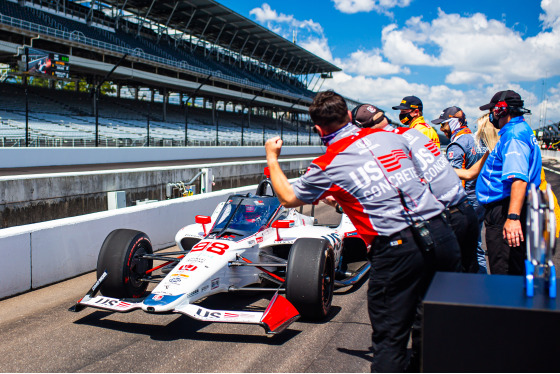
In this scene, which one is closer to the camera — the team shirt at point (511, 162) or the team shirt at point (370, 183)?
the team shirt at point (370, 183)

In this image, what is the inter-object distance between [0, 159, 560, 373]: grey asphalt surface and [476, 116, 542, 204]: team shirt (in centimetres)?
166

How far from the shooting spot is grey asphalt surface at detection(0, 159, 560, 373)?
3965 mm

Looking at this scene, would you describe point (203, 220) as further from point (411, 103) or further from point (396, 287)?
point (396, 287)

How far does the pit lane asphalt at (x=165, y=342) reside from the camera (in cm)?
396

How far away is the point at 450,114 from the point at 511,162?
2208 millimetres

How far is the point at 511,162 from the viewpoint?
12.1ft

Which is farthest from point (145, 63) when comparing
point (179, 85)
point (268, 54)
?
point (268, 54)

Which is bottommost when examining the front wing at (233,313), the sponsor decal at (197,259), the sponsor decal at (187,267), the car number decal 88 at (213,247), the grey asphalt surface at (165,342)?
the grey asphalt surface at (165,342)

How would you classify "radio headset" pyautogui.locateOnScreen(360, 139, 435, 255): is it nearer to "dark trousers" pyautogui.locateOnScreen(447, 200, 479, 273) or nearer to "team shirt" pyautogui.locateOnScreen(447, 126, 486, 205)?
"dark trousers" pyautogui.locateOnScreen(447, 200, 479, 273)

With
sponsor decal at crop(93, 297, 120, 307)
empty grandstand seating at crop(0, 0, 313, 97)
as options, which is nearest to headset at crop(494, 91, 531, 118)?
sponsor decal at crop(93, 297, 120, 307)

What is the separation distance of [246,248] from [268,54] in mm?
65582

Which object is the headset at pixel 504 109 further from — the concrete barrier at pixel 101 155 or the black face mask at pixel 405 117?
the concrete barrier at pixel 101 155

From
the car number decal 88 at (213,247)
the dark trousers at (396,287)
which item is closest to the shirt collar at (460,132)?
the car number decal 88 at (213,247)

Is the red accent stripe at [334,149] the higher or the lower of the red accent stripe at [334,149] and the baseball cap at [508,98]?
the lower
